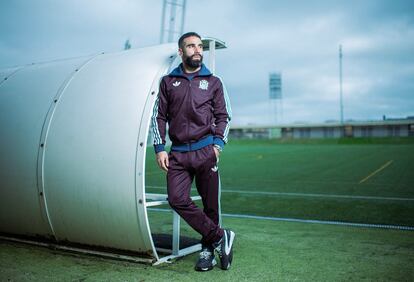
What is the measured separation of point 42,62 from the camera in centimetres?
504

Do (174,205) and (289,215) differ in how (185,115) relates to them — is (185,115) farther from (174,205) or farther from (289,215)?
(289,215)

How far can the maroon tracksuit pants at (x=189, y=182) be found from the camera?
3.65 meters

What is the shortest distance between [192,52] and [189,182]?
1.19m

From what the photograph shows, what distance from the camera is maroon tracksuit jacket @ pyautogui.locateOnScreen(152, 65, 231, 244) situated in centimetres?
366

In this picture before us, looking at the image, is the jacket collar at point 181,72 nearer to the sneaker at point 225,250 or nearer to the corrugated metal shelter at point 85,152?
the corrugated metal shelter at point 85,152

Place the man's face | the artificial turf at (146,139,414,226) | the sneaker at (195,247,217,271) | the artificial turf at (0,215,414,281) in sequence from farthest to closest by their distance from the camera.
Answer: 1. the artificial turf at (146,139,414,226)
2. the man's face
3. the sneaker at (195,247,217,271)
4. the artificial turf at (0,215,414,281)

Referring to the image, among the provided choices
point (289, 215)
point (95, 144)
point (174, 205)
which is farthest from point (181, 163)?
point (289, 215)

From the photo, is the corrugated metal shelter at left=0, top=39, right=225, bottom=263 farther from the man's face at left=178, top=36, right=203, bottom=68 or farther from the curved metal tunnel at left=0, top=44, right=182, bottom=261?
the man's face at left=178, top=36, right=203, bottom=68

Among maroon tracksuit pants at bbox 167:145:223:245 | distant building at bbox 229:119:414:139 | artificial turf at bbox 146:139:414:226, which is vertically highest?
distant building at bbox 229:119:414:139

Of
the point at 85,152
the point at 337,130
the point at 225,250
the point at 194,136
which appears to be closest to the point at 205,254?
the point at 225,250

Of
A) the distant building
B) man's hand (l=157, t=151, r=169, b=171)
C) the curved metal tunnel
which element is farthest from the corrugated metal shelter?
the distant building

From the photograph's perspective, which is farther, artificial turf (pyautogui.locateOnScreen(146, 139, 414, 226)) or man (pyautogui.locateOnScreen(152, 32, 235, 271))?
artificial turf (pyautogui.locateOnScreen(146, 139, 414, 226))

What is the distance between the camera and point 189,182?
377 centimetres

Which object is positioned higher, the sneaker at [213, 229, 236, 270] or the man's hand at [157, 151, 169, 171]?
the man's hand at [157, 151, 169, 171]
